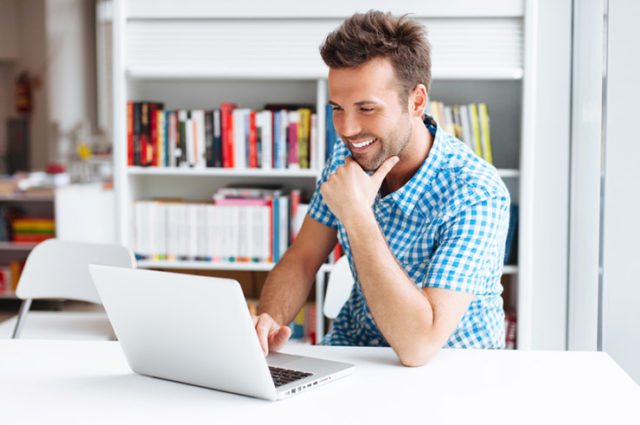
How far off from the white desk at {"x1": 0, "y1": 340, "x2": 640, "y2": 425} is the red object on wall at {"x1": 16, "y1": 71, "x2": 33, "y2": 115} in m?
9.00

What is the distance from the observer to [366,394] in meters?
1.42

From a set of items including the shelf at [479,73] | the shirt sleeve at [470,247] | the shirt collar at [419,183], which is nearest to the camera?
the shirt sleeve at [470,247]

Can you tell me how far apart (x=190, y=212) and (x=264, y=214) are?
0.32 meters

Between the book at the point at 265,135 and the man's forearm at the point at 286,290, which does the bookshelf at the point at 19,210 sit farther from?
the man's forearm at the point at 286,290

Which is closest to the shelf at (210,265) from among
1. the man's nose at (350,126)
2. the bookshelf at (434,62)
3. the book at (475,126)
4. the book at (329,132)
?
the bookshelf at (434,62)

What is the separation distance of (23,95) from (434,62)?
8.05 meters

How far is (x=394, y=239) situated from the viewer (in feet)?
6.50

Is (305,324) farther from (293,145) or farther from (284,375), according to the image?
(284,375)

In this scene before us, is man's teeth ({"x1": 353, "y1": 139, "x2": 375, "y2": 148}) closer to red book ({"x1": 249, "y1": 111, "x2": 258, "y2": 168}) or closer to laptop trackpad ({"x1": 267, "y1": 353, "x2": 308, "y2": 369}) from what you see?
laptop trackpad ({"x1": 267, "y1": 353, "x2": 308, "y2": 369})

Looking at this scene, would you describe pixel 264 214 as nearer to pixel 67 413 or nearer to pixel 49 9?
pixel 67 413

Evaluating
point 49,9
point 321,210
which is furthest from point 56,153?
point 321,210

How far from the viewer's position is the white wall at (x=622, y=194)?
256 centimetres

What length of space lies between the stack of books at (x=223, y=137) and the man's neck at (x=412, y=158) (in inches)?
A: 53.0

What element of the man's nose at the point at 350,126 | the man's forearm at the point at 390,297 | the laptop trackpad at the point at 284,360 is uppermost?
the man's nose at the point at 350,126
